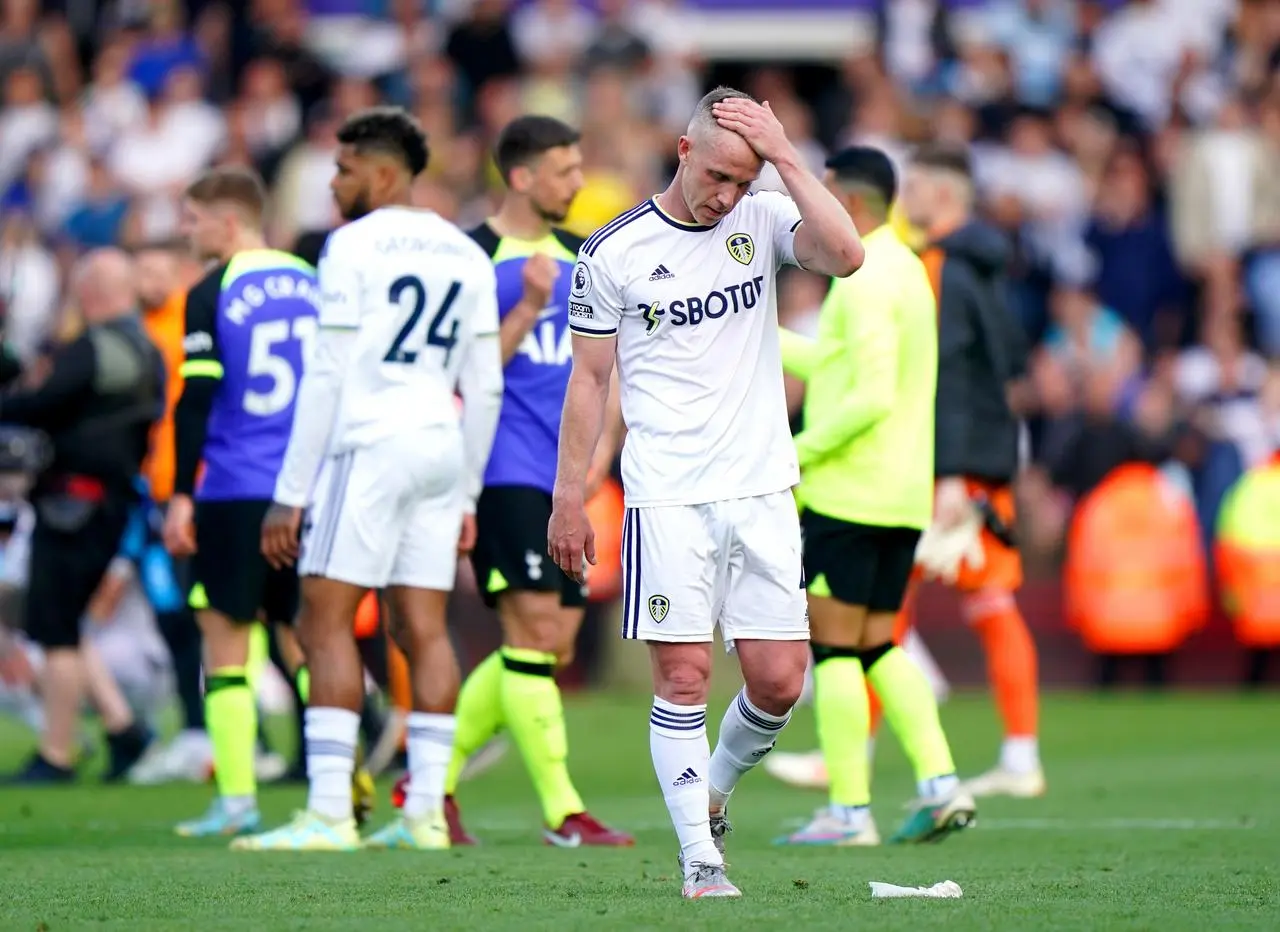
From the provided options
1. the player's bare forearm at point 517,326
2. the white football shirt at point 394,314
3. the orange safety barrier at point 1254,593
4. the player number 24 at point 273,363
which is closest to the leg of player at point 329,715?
the white football shirt at point 394,314

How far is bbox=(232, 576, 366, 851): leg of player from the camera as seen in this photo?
340 inches

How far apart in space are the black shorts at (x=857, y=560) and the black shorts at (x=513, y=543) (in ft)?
3.02

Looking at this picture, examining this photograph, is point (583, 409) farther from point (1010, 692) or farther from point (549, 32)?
point (549, 32)

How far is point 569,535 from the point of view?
6.98 meters

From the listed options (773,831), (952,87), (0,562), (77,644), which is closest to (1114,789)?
(773,831)

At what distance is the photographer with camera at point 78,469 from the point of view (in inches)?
472

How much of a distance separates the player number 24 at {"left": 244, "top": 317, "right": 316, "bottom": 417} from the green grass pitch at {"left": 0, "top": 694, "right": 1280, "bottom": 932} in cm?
175

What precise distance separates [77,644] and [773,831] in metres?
4.27

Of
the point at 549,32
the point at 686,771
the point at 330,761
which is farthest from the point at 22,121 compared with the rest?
the point at 686,771

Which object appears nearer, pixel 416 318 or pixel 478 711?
pixel 416 318

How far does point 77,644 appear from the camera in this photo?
1209 centimetres

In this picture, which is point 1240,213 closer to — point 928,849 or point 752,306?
point 928,849

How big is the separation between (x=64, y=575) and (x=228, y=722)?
10.2 ft

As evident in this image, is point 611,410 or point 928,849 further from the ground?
point 611,410
